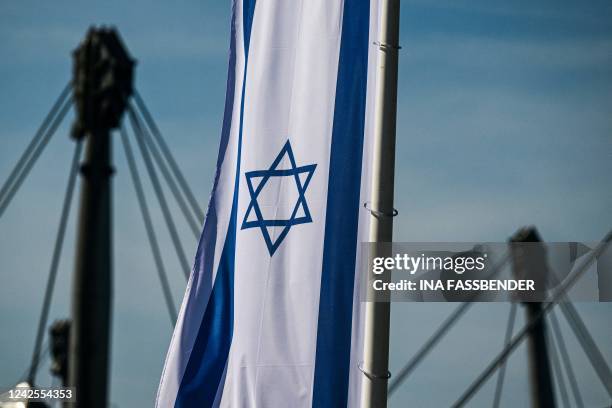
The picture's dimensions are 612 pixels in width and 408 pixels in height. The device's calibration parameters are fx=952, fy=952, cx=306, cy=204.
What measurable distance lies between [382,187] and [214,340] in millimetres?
1859

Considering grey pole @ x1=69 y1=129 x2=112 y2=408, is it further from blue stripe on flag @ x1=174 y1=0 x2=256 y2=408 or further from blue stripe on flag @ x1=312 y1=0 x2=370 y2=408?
blue stripe on flag @ x1=312 y1=0 x2=370 y2=408

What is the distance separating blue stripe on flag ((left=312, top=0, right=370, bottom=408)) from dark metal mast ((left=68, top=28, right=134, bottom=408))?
9.60 ft

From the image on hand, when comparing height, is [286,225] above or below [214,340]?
above

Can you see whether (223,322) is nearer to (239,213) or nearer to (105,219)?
(239,213)

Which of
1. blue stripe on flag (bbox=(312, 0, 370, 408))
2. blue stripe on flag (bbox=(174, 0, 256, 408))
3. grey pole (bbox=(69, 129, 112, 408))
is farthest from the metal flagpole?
grey pole (bbox=(69, 129, 112, 408))

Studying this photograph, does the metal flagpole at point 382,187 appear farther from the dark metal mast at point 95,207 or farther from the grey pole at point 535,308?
the dark metal mast at point 95,207

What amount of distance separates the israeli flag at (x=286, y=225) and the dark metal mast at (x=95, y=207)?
1668 mm

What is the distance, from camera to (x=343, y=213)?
654 centimetres

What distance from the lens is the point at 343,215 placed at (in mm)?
6527

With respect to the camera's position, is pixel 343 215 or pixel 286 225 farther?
pixel 286 225

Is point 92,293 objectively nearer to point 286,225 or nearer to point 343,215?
point 286,225

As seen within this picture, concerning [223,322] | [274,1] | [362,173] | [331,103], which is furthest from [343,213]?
[274,1]

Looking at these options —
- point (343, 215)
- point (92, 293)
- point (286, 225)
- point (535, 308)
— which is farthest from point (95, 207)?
point (535, 308)

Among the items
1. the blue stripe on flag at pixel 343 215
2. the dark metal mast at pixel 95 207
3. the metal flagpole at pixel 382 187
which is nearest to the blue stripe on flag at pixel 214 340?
the blue stripe on flag at pixel 343 215
